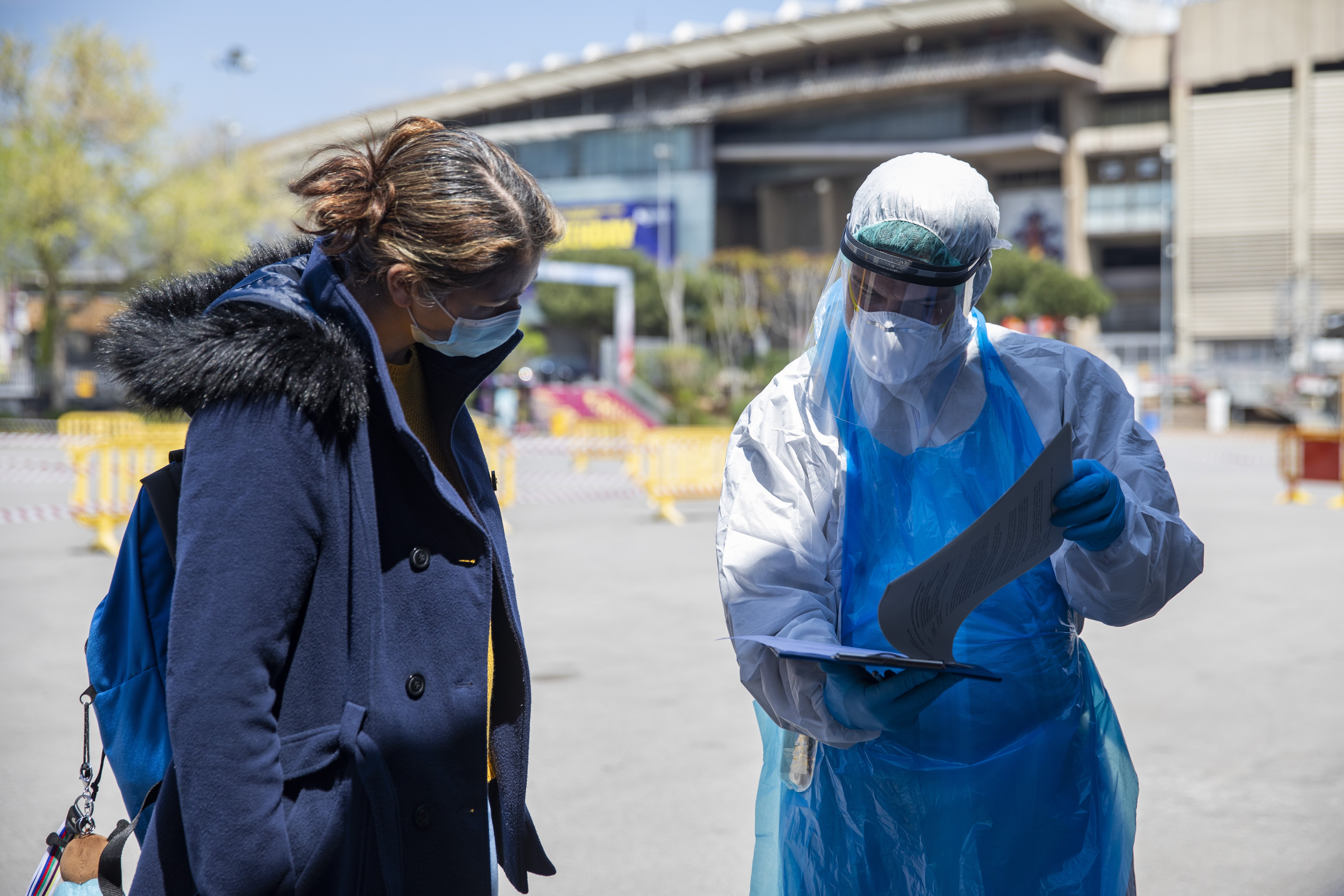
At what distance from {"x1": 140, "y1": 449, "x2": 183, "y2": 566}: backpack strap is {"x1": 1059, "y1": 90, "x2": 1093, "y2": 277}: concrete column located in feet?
189

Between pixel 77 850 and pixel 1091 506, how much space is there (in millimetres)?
1843

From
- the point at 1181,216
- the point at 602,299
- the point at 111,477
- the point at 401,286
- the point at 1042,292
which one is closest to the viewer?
the point at 401,286

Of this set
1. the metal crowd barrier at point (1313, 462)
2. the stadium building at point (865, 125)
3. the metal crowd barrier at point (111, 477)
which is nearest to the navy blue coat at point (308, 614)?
the metal crowd barrier at point (111, 477)

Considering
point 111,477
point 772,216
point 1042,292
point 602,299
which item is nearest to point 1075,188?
point 1042,292

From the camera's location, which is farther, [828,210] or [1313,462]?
[828,210]

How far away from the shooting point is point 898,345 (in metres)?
1.99

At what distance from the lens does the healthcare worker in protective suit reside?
191cm

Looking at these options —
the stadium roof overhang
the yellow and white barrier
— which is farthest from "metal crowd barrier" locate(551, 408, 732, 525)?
the stadium roof overhang

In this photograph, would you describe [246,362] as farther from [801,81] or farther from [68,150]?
[801,81]

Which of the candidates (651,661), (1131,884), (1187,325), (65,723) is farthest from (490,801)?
(1187,325)

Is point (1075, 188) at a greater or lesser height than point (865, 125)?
lesser

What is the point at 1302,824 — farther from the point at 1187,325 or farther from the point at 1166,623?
the point at 1187,325

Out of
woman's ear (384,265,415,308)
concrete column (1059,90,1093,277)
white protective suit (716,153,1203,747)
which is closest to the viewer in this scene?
woman's ear (384,265,415,308)

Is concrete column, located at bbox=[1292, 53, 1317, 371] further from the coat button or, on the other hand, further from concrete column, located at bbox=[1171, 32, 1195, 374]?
the coat button
